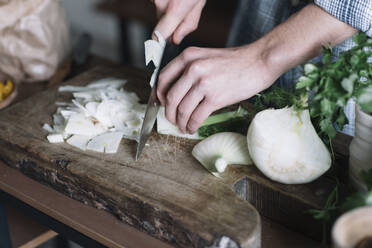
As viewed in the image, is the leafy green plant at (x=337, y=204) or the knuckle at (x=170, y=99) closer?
the leafy green plant at (x=337, y=204)

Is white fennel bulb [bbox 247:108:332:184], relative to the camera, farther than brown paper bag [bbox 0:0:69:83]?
No

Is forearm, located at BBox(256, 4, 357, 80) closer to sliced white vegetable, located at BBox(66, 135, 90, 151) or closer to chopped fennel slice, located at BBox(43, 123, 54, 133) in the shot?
sliced white vegetable, located at BBox(66, 135, 90, 151)

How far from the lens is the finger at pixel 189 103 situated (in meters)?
0.92

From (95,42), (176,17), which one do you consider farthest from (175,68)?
(95,42)

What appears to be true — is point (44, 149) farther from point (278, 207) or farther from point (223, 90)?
point (278, 207)

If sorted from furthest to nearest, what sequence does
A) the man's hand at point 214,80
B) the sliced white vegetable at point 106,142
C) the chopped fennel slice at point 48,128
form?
the chopped fennel slice at point 48,128 → the sliced white vegetable at point 106,142 → the man's hand at point 214,80

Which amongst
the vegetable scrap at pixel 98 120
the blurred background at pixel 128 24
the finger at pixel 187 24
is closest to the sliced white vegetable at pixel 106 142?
the vegetable scrap at pixel 98 120

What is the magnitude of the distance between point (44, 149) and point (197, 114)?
0.41 metres

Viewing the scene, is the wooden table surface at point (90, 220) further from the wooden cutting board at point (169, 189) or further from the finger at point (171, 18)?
the finger at point (171, 18)

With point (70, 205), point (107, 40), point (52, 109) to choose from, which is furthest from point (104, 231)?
point (107, 40)

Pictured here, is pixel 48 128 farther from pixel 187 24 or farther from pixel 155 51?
pixel 187 24

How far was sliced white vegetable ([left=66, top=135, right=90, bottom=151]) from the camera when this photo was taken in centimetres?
103

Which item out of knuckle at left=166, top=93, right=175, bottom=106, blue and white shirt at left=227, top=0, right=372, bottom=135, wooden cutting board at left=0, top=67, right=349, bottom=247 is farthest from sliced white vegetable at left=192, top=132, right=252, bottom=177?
blue and white shirt at left=227, top=0, right=372, bottom=135

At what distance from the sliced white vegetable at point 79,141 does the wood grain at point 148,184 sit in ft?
0.05
